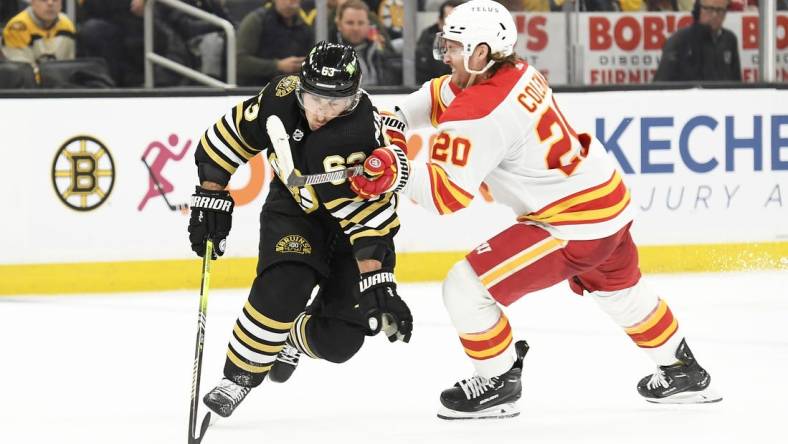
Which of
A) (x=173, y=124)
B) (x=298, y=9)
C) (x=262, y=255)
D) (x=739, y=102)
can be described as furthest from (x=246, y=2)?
(x=262, y=255)

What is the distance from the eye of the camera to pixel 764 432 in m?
3.37

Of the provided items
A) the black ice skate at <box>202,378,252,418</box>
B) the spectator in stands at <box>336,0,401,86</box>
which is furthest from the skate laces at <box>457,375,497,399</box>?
the spectator in stands at <box>336,0,401,86</box>

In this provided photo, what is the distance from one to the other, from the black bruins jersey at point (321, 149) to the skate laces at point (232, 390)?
435 millimetres

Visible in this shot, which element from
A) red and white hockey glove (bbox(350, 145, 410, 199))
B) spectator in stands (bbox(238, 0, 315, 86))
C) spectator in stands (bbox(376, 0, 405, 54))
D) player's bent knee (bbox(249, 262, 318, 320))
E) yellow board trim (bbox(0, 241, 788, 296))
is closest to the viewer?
red and white hockey glove (bbox(350, 145, 410, 199))

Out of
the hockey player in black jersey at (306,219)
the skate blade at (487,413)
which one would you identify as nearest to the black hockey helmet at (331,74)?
the hockey player in black jersey at (306,219)

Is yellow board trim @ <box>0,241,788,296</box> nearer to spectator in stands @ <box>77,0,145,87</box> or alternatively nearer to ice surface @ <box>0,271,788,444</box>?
ice surface @ <box>0,271,788,444</box>

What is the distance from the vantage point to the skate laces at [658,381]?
368cm

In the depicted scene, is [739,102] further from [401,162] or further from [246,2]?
[401,162]

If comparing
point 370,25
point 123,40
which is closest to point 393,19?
point 370,25

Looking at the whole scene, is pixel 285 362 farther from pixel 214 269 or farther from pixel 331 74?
pixel 214 269

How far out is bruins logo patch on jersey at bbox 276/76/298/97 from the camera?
3.39 metres

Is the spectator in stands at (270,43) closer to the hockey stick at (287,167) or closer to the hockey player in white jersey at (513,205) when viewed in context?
the hockey player in white jersey at (513,205)

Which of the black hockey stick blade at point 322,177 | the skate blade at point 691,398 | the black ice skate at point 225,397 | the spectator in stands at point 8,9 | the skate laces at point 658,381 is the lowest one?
the skate blade at point 691,398

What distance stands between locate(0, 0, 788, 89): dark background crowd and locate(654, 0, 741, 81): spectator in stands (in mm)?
19
